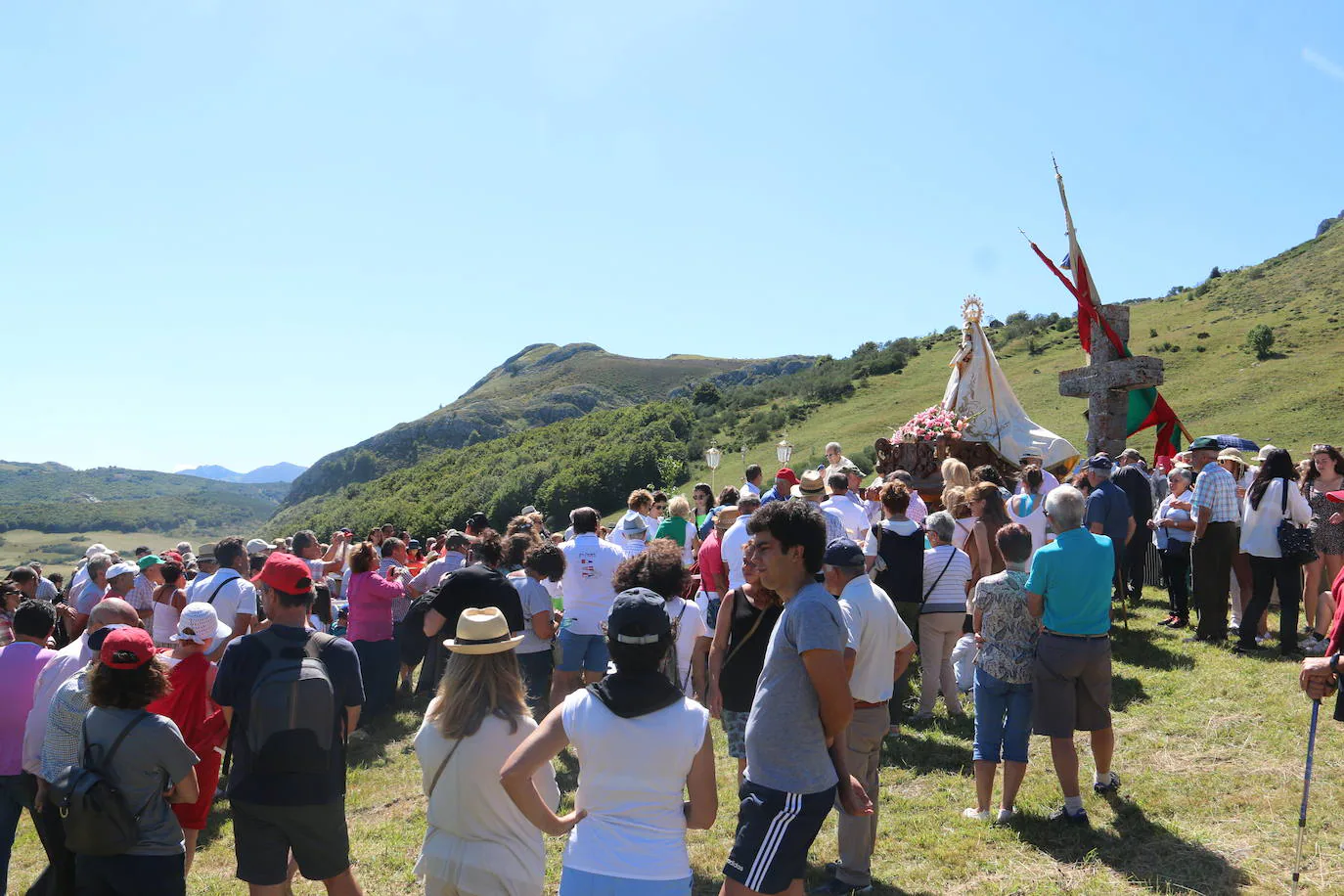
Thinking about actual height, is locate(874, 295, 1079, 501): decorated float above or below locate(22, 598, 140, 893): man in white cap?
above

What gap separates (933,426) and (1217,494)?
16.9ft

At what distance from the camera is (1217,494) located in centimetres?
843

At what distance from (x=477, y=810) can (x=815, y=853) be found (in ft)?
9.30

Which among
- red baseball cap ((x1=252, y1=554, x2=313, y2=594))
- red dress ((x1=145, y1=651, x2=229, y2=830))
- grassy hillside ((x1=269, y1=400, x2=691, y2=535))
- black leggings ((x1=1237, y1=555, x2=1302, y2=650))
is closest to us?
red baseball cap ((x1=252, y1=554, x2=313, y2=594))

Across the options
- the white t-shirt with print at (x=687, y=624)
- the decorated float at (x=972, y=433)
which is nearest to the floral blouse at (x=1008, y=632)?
the white t-shirt with print at (x=687, y=624)

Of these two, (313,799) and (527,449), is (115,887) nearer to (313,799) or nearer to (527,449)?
(313,799)

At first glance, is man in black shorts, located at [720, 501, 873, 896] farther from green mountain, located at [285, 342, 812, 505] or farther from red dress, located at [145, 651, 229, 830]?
green mountain, located at [285, 342, 812, 505]

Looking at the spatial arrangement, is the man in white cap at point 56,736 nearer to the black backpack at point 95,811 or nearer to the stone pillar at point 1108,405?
the black backpack at point 95,811

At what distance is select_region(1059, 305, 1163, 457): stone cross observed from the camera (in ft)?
43.8

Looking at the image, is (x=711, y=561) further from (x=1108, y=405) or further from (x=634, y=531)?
(x=1108, y=405)

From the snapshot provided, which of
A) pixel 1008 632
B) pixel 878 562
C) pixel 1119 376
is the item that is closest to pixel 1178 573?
pixel 878 562

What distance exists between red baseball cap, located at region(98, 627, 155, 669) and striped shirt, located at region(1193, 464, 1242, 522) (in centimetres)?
880

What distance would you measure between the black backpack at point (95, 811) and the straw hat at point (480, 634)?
1.47 meters

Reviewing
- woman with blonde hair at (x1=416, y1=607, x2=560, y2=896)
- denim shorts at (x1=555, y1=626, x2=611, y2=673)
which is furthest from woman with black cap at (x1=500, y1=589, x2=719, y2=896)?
denim shorts at (x1=555, y1=626, x2=611, y2=673)
